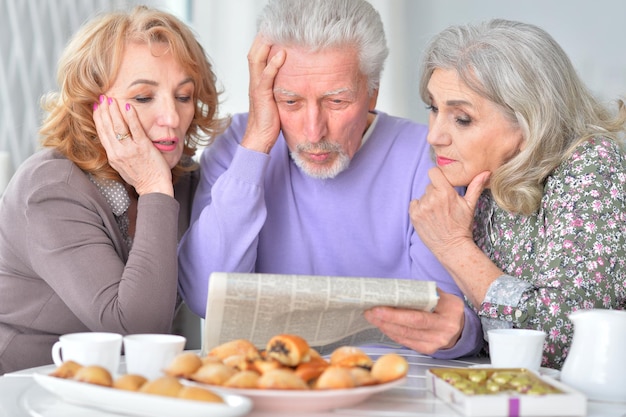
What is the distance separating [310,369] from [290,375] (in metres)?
0.05

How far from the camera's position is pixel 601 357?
1.20 metres

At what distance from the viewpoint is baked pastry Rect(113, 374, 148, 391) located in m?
1.01

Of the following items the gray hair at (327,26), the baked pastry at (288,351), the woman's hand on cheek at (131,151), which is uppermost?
the gray hair at (327,26)

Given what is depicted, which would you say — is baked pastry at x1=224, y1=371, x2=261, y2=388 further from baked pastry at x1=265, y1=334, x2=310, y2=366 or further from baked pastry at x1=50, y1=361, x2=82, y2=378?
baked pastry at x1=50, y1=361, x2=82, y2=378

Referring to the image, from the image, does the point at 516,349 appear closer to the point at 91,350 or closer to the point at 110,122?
the point at 91,350

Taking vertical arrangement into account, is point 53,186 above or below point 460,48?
below

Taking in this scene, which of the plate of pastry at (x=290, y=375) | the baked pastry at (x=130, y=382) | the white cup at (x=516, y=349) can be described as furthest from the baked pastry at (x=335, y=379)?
the white cup at (x=516, y=349)

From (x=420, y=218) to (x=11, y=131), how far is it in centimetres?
214

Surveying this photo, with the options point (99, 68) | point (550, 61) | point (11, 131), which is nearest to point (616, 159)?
point (550, 61)

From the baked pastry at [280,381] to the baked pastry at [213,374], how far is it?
5 cm

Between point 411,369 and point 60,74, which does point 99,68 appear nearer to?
point 60,74

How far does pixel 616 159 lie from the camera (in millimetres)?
1699

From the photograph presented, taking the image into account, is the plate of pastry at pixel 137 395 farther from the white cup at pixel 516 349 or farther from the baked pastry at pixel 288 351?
the white cup at pixel 516 349

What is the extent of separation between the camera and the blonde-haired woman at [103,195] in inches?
66.6
